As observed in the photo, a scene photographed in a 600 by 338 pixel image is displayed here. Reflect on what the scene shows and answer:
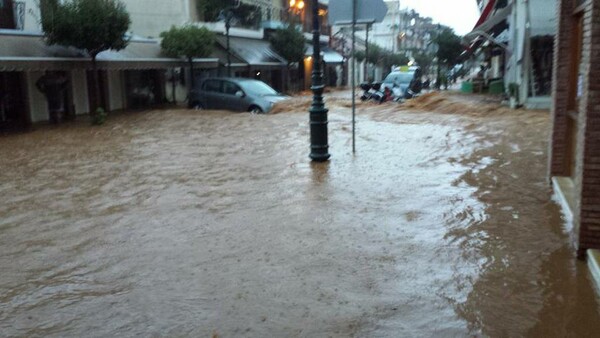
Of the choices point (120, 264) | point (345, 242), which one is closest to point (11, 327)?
point (120, 264)

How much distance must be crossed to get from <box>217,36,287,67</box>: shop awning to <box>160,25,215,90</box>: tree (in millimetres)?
4090

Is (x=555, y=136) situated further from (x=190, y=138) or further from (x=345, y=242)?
(x=190, y=138)

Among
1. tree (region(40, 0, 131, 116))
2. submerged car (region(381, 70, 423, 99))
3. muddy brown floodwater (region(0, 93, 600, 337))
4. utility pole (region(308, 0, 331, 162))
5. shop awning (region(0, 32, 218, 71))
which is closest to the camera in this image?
muddy brown floodwater (region(0, 93, 600, 337))

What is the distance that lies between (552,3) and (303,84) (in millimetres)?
24730

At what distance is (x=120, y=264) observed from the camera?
5680mm

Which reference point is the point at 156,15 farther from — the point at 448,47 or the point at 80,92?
the point at 448,47

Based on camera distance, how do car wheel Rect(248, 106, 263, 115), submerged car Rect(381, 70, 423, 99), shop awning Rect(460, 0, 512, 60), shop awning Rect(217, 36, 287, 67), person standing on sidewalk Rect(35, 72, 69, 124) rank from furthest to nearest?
submerged car Rect(381, 70, 423, 99) → shop awning Rect(217, 36, 287, 67) → shop awning Rect(460, 0, 512, 60) → car wheel Rect(248, 106, 263, 115) → person standing on sidewalk Rect(35, 72, 69, 124)

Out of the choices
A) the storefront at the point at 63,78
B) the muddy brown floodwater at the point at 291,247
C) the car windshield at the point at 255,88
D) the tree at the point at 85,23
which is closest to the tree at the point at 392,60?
the storefront at the point at 63,78

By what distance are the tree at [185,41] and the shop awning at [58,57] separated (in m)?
0.47

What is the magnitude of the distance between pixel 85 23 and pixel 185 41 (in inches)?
256

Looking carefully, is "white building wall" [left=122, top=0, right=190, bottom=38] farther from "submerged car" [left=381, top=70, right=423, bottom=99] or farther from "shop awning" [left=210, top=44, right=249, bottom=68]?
"submerged car" [left=381, top=70, right=423, bottom=99]

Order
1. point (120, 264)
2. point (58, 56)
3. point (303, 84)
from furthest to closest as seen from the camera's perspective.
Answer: point (303, 84)
point (58, 56)
point (120, 264)

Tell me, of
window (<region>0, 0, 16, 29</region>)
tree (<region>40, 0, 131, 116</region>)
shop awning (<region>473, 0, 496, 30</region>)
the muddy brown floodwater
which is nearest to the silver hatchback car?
tree (<region>40, 0, 131, 116</region>)

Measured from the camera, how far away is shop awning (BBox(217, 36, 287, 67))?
29.9m
